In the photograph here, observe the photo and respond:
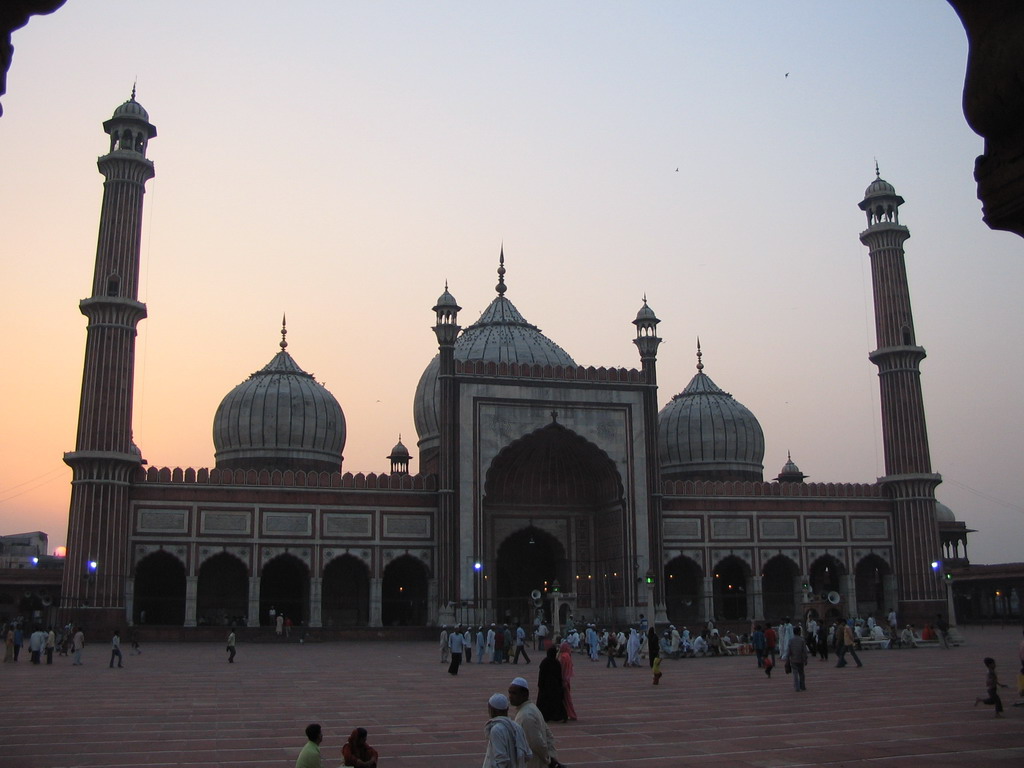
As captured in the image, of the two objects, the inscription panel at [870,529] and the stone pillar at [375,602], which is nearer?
the stone pillar at [375,602]

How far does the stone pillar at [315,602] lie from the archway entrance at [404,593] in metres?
3.59

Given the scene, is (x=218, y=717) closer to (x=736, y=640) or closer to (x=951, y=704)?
(x=951, y=704)

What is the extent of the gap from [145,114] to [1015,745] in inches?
1276

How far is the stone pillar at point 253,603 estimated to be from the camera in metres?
31.7

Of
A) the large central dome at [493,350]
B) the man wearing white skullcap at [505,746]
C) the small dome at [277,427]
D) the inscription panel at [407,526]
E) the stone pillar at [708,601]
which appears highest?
the large central dome at [493,350]

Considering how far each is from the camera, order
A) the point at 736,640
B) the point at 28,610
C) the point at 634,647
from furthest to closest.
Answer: the point at 28,610 < the point at 736,640 < the point at 634,647

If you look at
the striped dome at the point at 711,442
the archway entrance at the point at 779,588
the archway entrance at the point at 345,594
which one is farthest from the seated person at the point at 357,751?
the striped dome at the point at 711,442

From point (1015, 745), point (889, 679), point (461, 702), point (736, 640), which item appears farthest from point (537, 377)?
point (1015, 745)

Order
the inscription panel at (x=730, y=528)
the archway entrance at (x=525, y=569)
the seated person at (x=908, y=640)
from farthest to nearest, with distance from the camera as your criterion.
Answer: the archway entrance at (x=525, y=569), the inscription panel at (x=730, y=528), the seated person at (x=908, y=640)

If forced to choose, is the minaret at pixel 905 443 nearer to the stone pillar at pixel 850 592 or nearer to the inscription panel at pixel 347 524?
the stone pillar at pixel 850 592

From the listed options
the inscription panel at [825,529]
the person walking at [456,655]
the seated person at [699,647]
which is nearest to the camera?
the person walking at [456,655]

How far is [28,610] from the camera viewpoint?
41.7m

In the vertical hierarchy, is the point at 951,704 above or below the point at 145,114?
below

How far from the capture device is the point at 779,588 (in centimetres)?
4034
